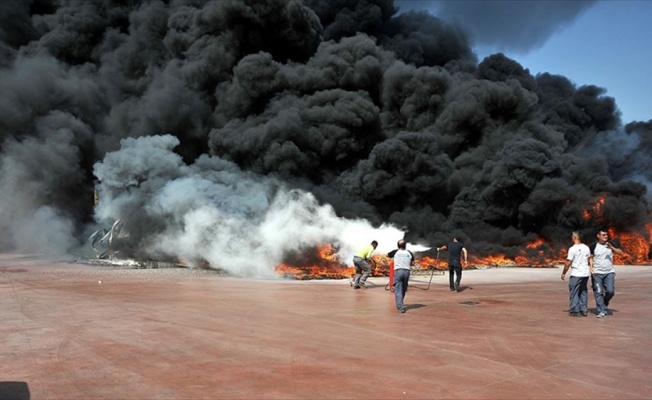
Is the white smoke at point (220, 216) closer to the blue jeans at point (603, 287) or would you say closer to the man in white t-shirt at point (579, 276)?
the man in white t-shirt at point (579, 276)

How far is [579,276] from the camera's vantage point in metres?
10.8

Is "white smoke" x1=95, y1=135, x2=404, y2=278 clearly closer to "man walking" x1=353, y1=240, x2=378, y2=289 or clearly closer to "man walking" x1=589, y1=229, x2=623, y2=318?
"man walking" x1=353, y1=240, x2=378, y2=289

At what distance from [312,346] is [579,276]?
20.0 feet

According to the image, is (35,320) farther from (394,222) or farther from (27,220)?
(27,220)

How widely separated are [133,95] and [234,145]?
14.1m

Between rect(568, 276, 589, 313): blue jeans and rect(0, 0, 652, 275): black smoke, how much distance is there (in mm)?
11915

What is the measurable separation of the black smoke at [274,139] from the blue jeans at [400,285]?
34.8 ft

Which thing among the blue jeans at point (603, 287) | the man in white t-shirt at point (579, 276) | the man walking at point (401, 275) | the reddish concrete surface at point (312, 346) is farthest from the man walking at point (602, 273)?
the man walking at point (401, 275)

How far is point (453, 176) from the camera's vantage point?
1319 inches

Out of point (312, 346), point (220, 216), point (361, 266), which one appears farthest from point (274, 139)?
point (312, 346)

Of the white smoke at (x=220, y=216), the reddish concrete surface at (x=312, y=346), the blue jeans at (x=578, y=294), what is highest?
the white smoke at (x=220, y=216)

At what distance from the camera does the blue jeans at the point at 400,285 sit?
A: 37.2 ft

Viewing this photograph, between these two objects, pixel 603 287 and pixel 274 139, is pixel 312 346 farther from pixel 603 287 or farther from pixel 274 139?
pixel 274 139

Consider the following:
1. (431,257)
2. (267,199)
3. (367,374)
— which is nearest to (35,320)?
(367,374)
